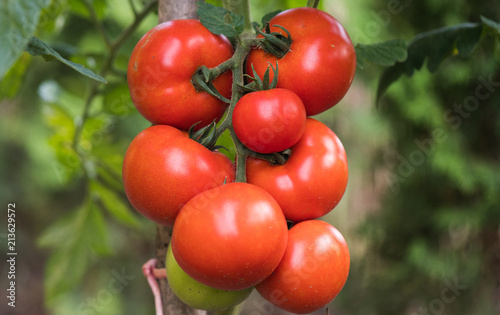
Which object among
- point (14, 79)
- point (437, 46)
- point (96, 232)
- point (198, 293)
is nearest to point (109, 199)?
point (96, 232)

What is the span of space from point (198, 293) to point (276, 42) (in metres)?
0.22

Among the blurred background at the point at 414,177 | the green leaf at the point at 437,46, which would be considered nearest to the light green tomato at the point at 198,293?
the green leaf at the point at 437,46

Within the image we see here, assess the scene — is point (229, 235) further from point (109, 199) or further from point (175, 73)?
point (109, 199)

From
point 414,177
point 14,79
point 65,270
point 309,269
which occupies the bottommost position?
point 414,177

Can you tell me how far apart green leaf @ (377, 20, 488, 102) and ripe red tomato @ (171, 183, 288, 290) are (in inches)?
14.3

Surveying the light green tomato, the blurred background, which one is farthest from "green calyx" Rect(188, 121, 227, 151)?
the blurred background

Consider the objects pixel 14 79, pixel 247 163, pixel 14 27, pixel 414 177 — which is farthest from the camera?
pixel 414 177

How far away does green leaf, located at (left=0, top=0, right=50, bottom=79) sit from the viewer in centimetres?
27

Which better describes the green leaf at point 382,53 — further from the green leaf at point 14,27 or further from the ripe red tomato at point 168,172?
the green leaf at point 14,27

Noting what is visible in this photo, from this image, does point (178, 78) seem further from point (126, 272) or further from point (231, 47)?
point (126, 272)

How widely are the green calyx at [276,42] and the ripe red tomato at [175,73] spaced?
1.6 inches

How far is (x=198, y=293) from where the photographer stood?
383 millimetres

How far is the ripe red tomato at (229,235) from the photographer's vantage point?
321mm

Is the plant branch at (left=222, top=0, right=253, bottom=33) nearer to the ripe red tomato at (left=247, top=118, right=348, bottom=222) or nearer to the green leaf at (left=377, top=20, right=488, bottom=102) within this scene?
the ripe red tomato at (left=247, top=118, right=348, bottom=222)
